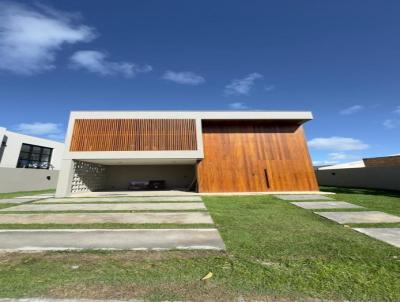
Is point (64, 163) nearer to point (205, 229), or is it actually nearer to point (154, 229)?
point (154, 229)

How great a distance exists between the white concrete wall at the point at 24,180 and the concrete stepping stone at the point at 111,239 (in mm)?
17475

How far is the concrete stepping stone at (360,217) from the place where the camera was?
754 cm

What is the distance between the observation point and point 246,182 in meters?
17.8

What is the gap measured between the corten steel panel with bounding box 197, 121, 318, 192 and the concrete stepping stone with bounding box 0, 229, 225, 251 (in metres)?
11.4

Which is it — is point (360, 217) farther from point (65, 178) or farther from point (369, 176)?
point (65, 178)

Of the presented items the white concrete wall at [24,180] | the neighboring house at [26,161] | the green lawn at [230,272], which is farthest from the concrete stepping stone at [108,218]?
the neighboring house at [26,161]

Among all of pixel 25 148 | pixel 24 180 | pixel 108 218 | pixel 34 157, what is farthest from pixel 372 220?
pixel 34 157

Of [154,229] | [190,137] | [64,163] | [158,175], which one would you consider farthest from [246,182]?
[64,163]

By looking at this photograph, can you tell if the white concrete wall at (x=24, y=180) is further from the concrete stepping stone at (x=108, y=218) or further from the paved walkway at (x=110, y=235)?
the paved walkway at (x=110, y=235)

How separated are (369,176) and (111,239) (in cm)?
2250

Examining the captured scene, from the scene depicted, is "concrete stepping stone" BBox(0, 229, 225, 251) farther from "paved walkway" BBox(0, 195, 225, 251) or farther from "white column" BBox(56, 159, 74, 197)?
"white column" BBox(56, 159, 74, 197)

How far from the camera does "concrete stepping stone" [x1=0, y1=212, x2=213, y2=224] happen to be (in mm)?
7719

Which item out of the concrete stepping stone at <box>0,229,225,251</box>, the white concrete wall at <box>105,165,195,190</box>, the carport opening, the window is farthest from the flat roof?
the window

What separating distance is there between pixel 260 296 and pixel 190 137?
15.6 meters
